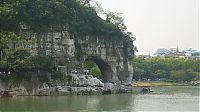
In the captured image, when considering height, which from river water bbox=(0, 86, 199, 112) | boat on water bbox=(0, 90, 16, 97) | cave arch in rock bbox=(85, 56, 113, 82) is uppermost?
cave arch in rock bbox=(85, 56, 113, 82)

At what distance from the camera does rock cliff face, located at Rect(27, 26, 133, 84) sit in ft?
145

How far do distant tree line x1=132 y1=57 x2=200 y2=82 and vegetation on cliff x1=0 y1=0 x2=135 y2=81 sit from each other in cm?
3796

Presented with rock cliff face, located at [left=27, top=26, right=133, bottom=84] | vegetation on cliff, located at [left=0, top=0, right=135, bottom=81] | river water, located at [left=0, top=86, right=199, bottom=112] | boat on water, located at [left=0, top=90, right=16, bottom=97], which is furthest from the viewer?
rock cliff face, located at [left=27, top=26, right=133, bottom=84]

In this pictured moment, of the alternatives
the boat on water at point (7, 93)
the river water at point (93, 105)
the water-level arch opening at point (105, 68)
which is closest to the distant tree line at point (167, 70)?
the water-level arch opening at point (105, 68)

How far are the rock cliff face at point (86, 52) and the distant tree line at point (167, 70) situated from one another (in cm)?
2842

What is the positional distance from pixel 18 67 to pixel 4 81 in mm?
1749

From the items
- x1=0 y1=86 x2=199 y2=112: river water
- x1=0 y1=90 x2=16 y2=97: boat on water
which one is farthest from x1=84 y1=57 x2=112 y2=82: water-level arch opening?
x1=0 y1=86 x2=199 y2=112: river water

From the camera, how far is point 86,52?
49156 millimetres

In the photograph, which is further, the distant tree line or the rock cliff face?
the distant tree line

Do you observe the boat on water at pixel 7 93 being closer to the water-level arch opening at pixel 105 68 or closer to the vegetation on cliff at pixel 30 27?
the vegetation on cliff at pixel 30 27

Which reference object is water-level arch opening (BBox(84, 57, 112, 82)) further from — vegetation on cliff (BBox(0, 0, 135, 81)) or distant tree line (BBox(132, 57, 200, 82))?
distant tree line (BBox(132, 57, 200, 82))

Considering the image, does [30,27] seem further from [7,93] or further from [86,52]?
[86,52]

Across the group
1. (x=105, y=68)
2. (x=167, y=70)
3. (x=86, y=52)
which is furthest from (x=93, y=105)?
(x=167, y=70)

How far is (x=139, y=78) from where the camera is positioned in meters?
84.8
